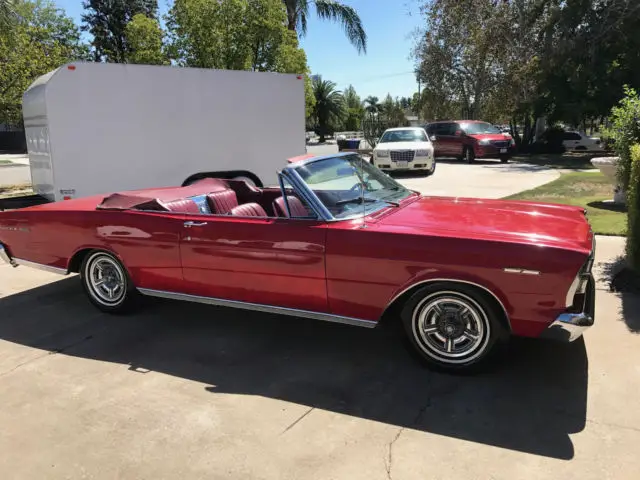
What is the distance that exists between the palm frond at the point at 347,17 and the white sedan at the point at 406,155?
10.2 meters

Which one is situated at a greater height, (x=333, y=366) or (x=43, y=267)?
(x=43, y=267)

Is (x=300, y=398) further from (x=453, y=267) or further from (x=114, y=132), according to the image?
(x=114, y=132)

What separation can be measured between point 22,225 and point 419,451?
14.4 ft

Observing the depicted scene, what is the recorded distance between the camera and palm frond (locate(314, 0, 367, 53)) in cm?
2439

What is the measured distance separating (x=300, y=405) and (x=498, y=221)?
1.86m

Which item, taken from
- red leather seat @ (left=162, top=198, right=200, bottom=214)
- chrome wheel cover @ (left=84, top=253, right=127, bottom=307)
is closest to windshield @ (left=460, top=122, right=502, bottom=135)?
red leather seat @ (left=162, top=198, right=200, bottom=214)

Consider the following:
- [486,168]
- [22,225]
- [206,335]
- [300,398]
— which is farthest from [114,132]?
[486,168]

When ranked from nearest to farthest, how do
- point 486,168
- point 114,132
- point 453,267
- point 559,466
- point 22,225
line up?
point 559,466 → point 453,267 → point 22,225 → point 114,132 → point 486,168

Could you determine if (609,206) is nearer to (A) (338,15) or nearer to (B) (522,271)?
(B) (522,271)

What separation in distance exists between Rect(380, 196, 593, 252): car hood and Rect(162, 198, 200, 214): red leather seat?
186cm

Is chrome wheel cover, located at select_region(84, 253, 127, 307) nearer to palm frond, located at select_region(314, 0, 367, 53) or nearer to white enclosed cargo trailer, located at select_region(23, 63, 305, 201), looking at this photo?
white enclosed cargo trailer, located at select_region(23, 63, 305, 201)

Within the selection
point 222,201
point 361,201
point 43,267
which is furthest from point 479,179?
point 43,267

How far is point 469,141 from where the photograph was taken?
20.8 meters

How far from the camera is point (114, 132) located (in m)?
8.41
